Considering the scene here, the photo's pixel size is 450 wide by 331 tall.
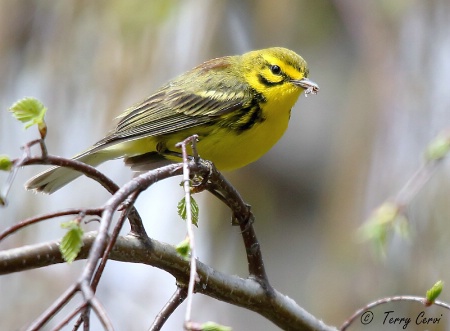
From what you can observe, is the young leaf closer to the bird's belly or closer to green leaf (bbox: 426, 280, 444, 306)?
green leaf (bbox: 426, 280, 444, 306)

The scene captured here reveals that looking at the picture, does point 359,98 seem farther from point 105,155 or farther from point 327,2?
point 105,155

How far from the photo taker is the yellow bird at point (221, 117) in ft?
12.1

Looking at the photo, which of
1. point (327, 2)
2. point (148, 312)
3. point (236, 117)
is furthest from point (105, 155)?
point (327, 2)

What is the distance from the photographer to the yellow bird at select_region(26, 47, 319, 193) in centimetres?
369

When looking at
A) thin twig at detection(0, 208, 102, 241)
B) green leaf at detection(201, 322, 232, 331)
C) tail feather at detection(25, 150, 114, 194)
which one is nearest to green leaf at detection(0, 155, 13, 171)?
thin twig at detection(0, 208, 102, 241)

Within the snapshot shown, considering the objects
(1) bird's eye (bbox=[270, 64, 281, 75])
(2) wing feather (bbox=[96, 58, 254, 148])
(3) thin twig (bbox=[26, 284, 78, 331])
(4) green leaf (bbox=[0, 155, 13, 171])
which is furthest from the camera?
(1) bird's eye (bbox=[270, 64, 281, 75])

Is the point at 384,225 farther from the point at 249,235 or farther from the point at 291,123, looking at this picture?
the point at 291,123

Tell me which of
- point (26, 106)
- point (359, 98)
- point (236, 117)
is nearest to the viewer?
point (26, 106)

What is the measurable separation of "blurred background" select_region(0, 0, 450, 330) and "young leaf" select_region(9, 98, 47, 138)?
2.82 metres

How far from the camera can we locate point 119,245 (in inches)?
80.8

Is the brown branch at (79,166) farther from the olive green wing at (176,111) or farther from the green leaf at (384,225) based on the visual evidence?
the olive green wing at (176,111)

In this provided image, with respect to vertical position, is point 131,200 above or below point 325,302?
above

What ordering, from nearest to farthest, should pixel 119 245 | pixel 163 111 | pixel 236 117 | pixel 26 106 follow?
1. pixel 26 106
2. pixel 119 245
3. pixel 236 117
4. pixel 163 111

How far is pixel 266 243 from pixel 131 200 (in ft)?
11.5
